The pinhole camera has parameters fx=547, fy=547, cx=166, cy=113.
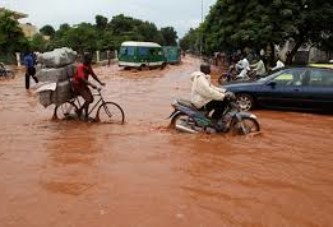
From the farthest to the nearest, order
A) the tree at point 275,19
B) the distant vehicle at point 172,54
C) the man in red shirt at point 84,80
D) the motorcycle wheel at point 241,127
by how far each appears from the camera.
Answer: the distant vehicle at point 172,54
the tree at point 275,19
the man in red shirt at point 84,80
the motorcycle wheel at point 241,127

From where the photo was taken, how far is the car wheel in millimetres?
14656

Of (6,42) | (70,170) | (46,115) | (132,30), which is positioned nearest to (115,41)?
(132,30)

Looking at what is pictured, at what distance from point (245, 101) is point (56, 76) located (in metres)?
5.28

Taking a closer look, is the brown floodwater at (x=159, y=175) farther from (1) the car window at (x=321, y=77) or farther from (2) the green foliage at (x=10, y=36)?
(2) the green foliage at (x=10, y=36)

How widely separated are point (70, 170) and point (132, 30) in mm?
83076

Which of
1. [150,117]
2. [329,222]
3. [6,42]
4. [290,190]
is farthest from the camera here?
[6,42]

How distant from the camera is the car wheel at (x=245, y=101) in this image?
14.7 m

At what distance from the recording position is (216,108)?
10.5 metres

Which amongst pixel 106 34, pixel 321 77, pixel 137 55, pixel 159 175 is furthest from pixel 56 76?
pixel 106 34

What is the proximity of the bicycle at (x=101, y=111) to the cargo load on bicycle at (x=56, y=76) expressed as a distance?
282mm

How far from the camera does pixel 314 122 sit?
43.3 feet

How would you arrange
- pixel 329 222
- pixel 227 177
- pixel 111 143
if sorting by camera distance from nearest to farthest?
1. pixel 329 222
2. pixel 227 177
3. pixel 111 143

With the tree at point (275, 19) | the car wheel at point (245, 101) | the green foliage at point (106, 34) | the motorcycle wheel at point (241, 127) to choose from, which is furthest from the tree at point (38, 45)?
the motorcycle wheel at point (241, 127)

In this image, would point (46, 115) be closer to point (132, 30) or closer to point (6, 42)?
point (6, 42)
